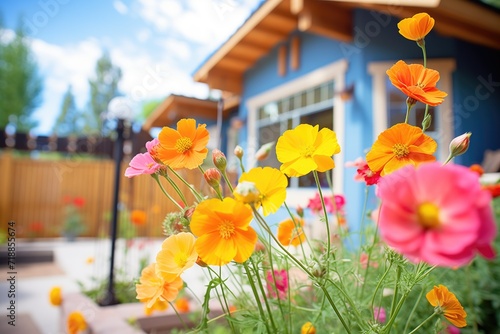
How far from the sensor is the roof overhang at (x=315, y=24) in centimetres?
268

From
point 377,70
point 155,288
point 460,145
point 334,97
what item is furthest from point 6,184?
point 460,145

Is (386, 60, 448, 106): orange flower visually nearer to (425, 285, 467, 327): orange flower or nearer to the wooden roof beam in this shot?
(425, 285, 467, 327): orange flower

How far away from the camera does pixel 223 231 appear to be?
40 centimetres

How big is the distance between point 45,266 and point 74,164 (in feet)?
9.73

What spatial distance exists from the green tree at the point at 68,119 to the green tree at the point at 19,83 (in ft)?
21.6

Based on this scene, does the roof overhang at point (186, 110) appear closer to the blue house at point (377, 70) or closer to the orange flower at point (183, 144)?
the blue house at point (377, 70)

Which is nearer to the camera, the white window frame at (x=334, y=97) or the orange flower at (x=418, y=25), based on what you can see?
the orange flower at (x=418, y=25)

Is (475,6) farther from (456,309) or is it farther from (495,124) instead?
(456,309)

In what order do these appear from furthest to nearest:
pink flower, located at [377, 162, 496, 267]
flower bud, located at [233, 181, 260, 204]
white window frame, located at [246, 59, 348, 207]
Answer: white window frame, located at [246, 59, 348, 207]
flower bud, located at [233, 181, 260, 204]
pink flower, located at [377, 162, 496, 267]

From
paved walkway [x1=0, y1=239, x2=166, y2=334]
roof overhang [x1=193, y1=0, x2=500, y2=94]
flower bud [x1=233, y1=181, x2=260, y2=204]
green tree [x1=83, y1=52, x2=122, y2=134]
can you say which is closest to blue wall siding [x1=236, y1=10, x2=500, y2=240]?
roof overhang [x1=193, y1=0, x2=500, y2=94]

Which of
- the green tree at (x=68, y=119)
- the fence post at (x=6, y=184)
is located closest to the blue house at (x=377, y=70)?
the fence post at (x=6, y=184)

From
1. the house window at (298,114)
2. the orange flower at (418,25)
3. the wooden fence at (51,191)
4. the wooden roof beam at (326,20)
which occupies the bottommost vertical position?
the wooden fence at (51,191)

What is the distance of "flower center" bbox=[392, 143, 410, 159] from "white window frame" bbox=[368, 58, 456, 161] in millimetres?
2878

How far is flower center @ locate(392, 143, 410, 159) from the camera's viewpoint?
414mm
